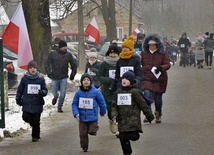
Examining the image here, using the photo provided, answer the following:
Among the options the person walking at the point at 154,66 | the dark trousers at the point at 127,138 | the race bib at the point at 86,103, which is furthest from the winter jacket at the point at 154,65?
the dark trousers at the point at 127,138

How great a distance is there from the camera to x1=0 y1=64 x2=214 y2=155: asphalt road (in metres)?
11.1

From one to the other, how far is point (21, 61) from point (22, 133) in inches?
58.1

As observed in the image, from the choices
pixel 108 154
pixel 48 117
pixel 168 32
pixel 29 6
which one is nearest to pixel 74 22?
pixel 168 32

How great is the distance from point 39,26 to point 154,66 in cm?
905

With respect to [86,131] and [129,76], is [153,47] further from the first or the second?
[129,76]

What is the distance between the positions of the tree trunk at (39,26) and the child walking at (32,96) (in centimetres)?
954

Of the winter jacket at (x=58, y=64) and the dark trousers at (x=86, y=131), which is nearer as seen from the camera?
the dark trousers at (x=86, y=131)

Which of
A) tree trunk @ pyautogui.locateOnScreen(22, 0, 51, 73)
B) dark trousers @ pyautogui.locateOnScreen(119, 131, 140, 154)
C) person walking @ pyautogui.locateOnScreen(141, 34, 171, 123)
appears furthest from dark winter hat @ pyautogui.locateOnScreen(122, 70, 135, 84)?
tree trunk @ pyautogui.locateOnScreen(22, 0, 51, 73)

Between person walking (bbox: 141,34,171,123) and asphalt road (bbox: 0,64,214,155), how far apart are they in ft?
2.35

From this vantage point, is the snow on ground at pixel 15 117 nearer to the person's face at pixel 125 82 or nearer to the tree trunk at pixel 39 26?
the person's face at pixel 125 82

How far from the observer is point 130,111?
10.1 metres

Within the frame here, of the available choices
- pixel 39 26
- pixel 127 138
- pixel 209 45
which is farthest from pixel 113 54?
pixel 209 45

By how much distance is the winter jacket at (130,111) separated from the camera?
10.0 m

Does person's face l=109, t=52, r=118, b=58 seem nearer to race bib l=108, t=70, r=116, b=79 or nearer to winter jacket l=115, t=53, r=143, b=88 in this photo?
winter jacket l=115, t=53, r=143, b=88
